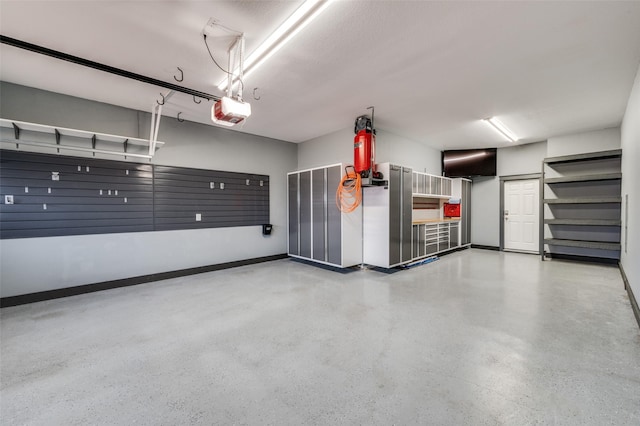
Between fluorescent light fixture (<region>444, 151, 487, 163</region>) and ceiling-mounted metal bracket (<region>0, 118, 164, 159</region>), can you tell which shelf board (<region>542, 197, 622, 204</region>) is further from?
ceiling-mounted metal bracket (<region>0, 118, 164, 159</region>)

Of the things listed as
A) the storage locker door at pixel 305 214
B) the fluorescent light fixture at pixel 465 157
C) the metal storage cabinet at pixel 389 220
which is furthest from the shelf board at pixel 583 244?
the storage locker door at pixel 305 214

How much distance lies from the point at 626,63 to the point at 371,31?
315 cm

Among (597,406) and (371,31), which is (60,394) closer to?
(597,406)

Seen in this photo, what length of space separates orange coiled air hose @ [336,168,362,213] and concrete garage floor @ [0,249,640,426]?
1644mm

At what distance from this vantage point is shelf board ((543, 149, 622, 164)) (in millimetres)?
5078

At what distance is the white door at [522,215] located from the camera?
6.76 metres

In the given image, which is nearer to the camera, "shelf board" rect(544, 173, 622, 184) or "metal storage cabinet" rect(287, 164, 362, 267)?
"metal storage cabinet" rect(287, 164, 362, 267)

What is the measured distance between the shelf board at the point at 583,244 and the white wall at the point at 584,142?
2031 millimetres

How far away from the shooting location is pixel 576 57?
9.47ft

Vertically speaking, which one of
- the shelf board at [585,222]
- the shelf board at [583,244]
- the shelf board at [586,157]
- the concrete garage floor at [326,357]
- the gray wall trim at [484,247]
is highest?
the shelf board at [586,157]

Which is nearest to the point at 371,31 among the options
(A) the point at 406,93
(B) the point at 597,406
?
(A) the point at 406,93

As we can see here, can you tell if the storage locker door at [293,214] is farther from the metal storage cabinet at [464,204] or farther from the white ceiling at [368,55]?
the metal storage cabinet at [464,204]

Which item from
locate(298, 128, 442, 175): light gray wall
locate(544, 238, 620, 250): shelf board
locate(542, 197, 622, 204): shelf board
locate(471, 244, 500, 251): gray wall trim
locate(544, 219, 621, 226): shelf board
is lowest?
locate(471, 244, 500, 251): gray wall trim

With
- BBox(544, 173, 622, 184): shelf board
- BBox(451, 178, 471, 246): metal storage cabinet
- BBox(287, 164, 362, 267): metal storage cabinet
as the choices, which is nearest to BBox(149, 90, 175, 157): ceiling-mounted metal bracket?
BBox(287, 164, 362, 267): metal storage cabinet
